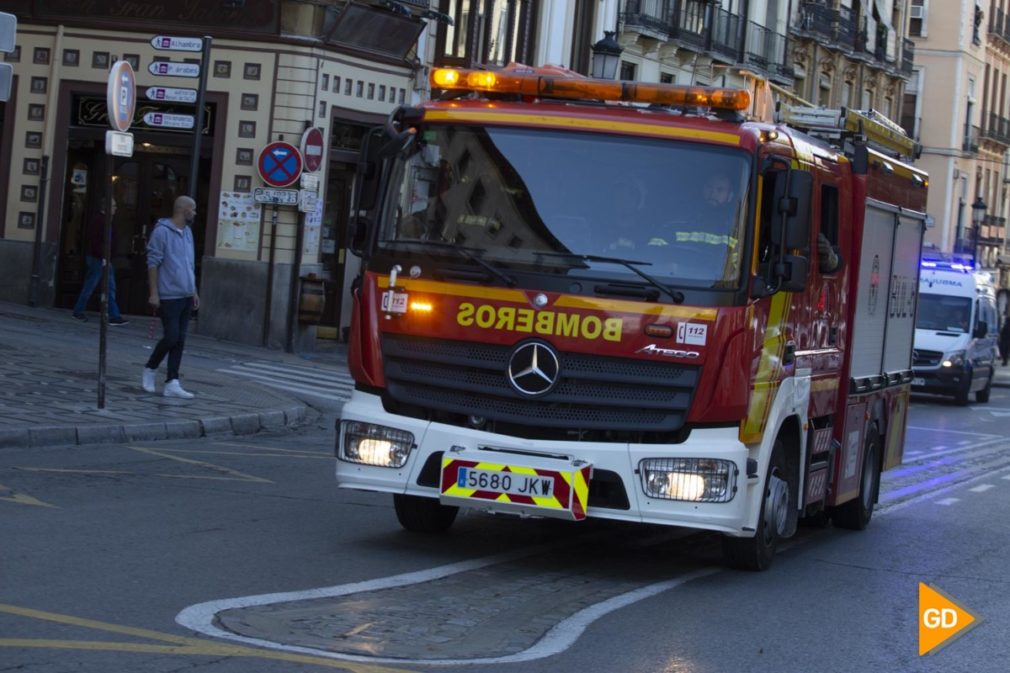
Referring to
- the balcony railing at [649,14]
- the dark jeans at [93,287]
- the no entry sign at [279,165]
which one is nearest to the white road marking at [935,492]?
the no entry sign at [279,165]

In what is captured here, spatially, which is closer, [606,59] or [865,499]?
[865,499]

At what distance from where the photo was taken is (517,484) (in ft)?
30.1

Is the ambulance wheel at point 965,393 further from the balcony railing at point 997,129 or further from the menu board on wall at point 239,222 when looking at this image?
the balcony railing at point 997,129

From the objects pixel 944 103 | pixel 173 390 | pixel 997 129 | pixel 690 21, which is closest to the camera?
pixel 173 390

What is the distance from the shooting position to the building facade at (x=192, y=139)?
26.8m

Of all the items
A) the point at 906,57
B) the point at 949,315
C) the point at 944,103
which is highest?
the point at 906,57

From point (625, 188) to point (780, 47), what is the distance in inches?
1580

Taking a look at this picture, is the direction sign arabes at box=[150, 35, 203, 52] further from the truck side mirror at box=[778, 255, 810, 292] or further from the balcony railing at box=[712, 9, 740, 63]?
the balcony railing at box=[712, 9, 740, 63]

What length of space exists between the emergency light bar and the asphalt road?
2565 mm

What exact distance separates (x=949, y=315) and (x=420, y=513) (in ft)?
85.6

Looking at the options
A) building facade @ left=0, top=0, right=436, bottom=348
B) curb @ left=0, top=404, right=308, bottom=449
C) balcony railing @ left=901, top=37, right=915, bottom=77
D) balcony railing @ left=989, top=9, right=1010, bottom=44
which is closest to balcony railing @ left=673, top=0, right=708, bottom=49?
building facade @ left=0, top=0, right=436, bottom=348

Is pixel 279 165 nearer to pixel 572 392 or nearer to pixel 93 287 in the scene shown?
pixel 93 287

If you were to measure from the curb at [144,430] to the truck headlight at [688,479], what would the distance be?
224 inches

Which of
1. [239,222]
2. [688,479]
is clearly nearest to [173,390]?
[688,479]
